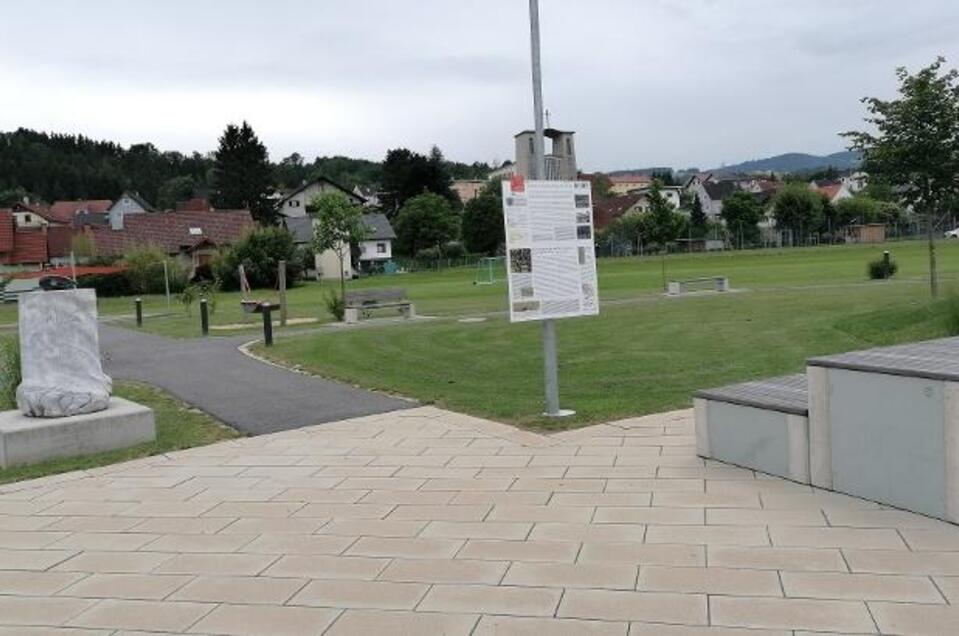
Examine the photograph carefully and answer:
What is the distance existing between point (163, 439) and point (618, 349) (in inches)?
309

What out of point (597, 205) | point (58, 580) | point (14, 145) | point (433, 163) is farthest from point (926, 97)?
point (14, 145)

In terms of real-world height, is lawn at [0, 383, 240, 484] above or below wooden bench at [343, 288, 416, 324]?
below

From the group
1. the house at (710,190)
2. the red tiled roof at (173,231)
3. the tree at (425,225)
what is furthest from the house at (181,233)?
the house at (710,190)

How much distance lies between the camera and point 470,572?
4.60 m

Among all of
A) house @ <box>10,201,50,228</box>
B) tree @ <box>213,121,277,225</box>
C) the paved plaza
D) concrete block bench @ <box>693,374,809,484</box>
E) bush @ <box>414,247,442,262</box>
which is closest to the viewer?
the paved plaza

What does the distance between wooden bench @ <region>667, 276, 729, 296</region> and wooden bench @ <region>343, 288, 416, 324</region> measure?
9256 mm

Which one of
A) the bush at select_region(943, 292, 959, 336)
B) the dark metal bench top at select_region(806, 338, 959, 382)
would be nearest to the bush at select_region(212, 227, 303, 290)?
the bush at select_region(943, 292, 959, 336)

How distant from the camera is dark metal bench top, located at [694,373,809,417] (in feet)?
19.6

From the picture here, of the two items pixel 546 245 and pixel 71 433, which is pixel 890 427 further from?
pixel 71 433

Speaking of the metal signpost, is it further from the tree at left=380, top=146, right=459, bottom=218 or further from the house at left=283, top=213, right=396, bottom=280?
the tree at left=380, top=146, right=459, bottom=218

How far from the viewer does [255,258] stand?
57969 millimetres

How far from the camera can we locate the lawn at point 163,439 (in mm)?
7828

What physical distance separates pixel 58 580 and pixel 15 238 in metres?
78.4

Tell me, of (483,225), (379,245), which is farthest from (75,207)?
(483,225)
